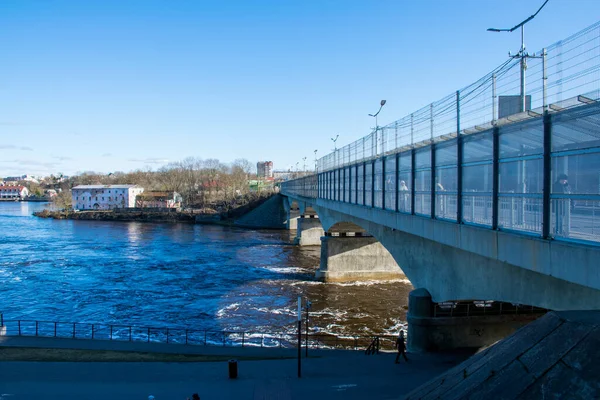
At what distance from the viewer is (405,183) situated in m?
19.3

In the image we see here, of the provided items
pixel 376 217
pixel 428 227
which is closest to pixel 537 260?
pixel 428 227

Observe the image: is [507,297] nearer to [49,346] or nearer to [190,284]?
[49,346]

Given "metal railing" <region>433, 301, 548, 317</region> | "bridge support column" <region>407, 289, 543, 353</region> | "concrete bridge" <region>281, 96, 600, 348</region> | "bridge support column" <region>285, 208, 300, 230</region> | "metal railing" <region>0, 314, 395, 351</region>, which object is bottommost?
"metal railing" <region>0, 314, 395, 351</region>

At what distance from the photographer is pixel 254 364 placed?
58.4 feet

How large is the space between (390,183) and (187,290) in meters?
19.6

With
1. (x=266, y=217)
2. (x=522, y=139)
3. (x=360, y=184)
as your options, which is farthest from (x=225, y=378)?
(x=266, y=217)

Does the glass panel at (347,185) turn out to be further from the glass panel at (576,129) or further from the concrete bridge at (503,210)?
the glass panel at (576,129)

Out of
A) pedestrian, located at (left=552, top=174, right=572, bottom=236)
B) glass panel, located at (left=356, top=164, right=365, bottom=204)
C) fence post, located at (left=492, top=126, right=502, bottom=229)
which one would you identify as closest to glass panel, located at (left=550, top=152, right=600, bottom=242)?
pedestrian, located at (left=552, top=174, right=572, bottom=236)

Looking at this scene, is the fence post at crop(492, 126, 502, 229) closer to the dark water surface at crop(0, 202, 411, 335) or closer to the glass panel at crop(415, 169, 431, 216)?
the glass panel at crop(415, 169, 431, 216)

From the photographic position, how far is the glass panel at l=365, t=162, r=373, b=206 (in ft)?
80.2

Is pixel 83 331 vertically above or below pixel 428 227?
below

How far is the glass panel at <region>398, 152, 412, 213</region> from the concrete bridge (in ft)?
0.14

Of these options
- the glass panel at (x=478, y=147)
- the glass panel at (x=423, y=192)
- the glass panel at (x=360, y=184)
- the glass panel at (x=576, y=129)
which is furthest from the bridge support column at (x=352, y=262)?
the glass panel at (x=576, y=129)

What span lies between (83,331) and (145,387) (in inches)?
453
